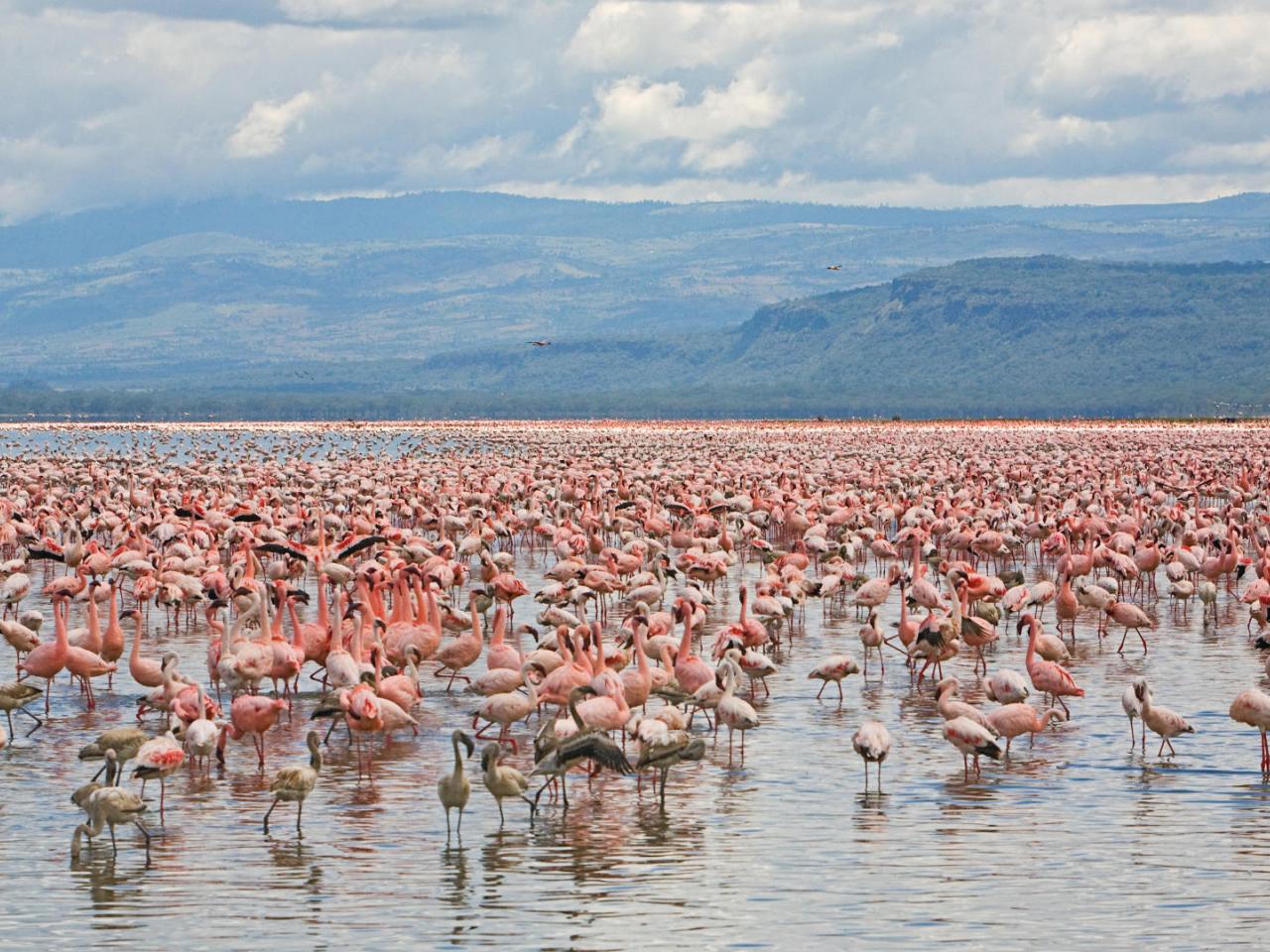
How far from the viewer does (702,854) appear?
12.3 m

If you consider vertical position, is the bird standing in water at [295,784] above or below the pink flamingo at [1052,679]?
below

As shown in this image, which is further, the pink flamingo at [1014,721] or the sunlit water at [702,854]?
the pink flamingo at [1014,721]

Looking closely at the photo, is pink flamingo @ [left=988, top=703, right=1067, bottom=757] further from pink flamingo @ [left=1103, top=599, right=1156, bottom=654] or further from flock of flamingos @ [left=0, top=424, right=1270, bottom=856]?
pink flamingo @ [left=1103, top=599, right=1156, bottom=654]

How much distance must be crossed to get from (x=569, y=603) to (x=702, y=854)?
34.9ft

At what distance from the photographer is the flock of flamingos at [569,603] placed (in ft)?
48.1

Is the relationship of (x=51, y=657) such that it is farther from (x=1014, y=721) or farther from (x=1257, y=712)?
(x=1257, y=712)

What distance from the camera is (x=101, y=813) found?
11930 mm

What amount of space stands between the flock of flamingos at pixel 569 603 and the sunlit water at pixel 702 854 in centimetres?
27

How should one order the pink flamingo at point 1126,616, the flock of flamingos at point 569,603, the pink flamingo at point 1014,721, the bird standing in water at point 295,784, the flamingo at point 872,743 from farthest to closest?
1. the pink flamingo at point 1126,616
2. the pink flamingo at point 1014,721
3. the flock of flamingos at point 569,603
4. the flamingo at point 872,743
5. the bird standing in water at point 295,784

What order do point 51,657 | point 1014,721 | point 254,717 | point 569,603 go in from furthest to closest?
1. point 569,603
2. point 51,657
3. point 1014,721
4. point 254,717

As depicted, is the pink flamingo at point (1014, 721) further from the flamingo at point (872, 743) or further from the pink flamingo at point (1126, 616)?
the pink flamingo at point (1126, 616)

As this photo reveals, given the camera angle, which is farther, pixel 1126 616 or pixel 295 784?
pixel 1126 616

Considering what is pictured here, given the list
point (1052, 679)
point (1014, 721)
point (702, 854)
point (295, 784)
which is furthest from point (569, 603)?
point (702, 854)

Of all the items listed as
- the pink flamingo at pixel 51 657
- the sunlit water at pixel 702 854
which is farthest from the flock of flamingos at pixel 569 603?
the sunlit water at pixel 702 854
